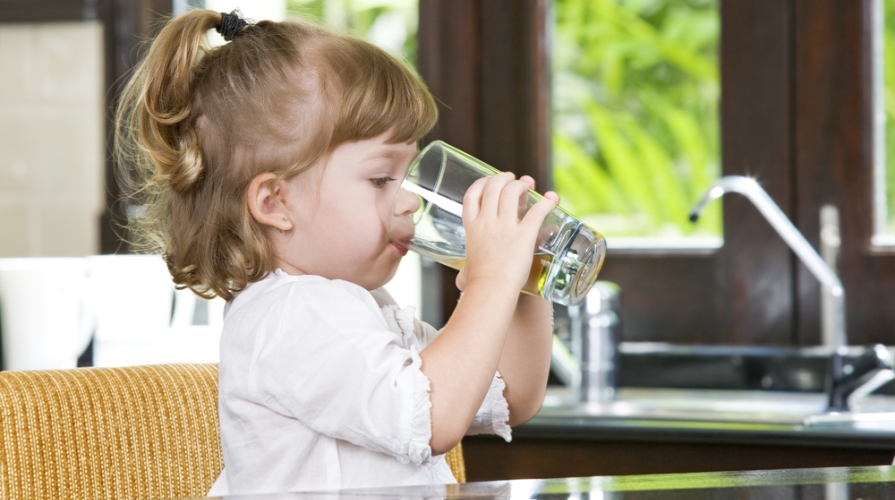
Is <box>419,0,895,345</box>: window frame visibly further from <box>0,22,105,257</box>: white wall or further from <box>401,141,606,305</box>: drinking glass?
<box>401,141,606,305</box>: drinking glass

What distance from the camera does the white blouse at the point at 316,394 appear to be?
659 millimetres

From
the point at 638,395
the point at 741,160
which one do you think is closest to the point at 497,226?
the point at 638,395

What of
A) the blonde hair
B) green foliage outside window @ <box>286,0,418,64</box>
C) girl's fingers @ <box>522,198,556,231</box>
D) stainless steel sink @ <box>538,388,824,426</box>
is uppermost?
green foliage outside window @ <box>286,0,418,64</box>

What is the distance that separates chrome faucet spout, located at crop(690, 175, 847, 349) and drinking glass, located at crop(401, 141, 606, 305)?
0.94 metres

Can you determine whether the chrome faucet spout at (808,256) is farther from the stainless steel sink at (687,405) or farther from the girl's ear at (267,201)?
the girl's ear at (267,201)

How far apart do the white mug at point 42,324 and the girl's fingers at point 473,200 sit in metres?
1.01

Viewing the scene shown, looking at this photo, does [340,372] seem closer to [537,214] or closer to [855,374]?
[537,214]

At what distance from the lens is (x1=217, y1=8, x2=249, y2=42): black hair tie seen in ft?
2.91

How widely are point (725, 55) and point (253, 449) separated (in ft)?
4.54

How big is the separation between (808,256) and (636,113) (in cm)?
49

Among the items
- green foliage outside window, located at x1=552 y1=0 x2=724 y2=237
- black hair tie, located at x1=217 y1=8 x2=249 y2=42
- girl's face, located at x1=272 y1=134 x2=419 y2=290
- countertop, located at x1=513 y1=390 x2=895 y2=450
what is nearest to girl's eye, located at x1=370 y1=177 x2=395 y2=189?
girl's face, located at x1=272 y1=134 x2=419 y2=290

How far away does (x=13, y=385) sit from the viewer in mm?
747

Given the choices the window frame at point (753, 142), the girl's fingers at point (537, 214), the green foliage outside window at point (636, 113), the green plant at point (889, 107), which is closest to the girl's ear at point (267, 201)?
the girl's fingers at point (537, 214)

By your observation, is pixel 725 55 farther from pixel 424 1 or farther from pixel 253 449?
pixel 253 449
